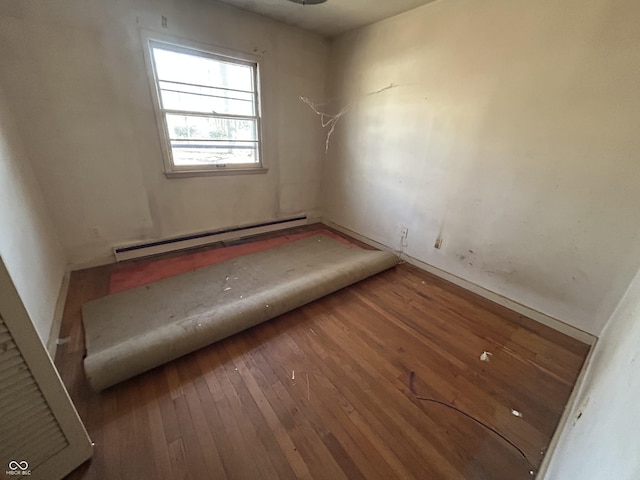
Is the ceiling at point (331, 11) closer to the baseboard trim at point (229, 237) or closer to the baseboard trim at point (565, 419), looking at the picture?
the baseboard trim at point (229, 237)

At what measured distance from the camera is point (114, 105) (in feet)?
6.99

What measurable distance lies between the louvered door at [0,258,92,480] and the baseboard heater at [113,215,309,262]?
6.16 ft

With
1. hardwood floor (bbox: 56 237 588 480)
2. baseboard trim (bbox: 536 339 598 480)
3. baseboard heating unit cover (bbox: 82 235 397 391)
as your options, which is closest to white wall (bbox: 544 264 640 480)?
baseboard trim (bbox: 536 339 598 480)

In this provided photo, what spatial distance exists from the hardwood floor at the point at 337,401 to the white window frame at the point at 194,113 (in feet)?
4.59

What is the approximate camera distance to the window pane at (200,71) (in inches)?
89.9

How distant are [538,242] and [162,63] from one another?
3461 millimetres

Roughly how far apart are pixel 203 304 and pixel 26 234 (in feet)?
3.71

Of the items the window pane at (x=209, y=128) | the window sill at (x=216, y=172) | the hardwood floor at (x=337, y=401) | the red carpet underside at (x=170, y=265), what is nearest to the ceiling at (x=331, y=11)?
the window pane at (x=209, y=128)

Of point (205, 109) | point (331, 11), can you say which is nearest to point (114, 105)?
point (205, 109)

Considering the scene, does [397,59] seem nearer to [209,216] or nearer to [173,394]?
[209,216]

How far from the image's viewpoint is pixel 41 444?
2.88 ft

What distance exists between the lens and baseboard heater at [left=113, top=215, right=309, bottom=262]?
248 centimetres

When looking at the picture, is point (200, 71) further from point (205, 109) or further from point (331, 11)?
point (331, 11)

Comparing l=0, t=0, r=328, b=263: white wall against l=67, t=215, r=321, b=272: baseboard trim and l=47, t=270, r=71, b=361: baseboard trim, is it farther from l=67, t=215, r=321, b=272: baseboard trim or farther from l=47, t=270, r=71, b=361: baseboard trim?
l=47, t=270, r=71, b=361: baseboard trim
